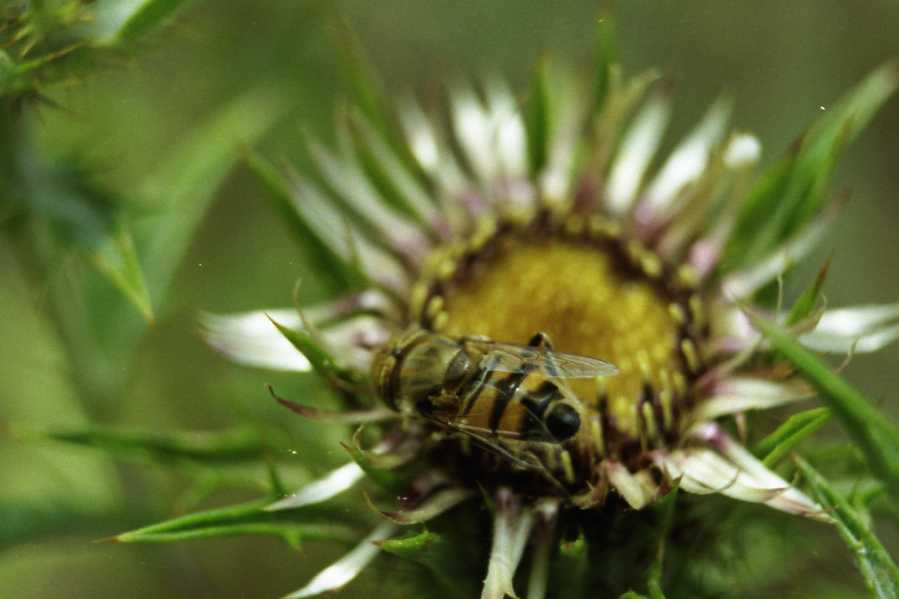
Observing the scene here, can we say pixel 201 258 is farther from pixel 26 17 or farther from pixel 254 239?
pixel 26 17

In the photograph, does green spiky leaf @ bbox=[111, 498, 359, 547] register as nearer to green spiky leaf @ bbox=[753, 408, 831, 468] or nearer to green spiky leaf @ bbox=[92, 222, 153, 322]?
green spiky leaf @ bbox=[92, 222, 153, 322]

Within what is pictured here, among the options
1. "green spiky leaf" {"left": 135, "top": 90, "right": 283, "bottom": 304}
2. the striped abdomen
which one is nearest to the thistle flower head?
the striped abdomen

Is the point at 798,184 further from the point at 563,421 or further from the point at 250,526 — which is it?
the point at 250,526

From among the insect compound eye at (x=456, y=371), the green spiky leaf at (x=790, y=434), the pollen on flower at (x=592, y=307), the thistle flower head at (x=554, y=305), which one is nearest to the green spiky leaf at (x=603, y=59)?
the thistle flower head at (x=554, y=305)

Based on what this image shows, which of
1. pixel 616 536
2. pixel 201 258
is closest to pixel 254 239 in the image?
pixel 201 258

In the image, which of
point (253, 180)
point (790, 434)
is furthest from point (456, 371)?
point (253, 180)

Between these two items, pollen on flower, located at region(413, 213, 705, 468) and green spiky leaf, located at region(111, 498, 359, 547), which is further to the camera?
pollen on flower, located at region(413, 213, 705, 468)

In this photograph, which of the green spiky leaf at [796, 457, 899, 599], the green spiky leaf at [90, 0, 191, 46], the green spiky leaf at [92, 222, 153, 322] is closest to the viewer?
the green spiky leaf at [796, 457, 899, 599]
